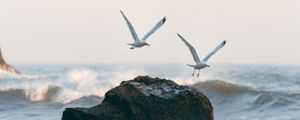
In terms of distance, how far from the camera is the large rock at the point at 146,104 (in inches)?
530

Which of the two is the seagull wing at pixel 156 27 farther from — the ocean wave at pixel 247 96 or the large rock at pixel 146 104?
the ocean wave at pixel 247 96

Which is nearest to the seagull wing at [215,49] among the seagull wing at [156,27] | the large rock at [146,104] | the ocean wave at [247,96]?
the seagull wing at [156,27]

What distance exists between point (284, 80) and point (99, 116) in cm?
2637

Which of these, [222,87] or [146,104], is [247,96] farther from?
[146,104]

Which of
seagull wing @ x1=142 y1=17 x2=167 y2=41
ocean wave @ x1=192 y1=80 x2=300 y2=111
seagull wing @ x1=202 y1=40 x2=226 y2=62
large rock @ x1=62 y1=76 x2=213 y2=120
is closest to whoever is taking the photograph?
large rock @ x1=62 y1=76 x2=213 y2=120

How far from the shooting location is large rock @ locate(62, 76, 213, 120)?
1347 cm

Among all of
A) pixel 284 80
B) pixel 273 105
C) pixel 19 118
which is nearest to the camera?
pixel 19 118

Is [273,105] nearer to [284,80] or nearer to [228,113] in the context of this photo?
[228,113]

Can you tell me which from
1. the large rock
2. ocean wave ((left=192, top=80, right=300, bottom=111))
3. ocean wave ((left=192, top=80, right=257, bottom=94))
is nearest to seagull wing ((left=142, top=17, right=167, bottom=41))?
the large rock

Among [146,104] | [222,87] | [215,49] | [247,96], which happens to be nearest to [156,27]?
[215,49]

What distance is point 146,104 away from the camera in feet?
44.7

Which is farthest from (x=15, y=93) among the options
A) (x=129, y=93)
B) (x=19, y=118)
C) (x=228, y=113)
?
(x=129, y=93)

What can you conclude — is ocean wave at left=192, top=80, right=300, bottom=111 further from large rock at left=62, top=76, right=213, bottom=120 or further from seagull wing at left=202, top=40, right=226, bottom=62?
large rock at left=62, top=76, right=213, bottom=120

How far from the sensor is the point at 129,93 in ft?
44.9
